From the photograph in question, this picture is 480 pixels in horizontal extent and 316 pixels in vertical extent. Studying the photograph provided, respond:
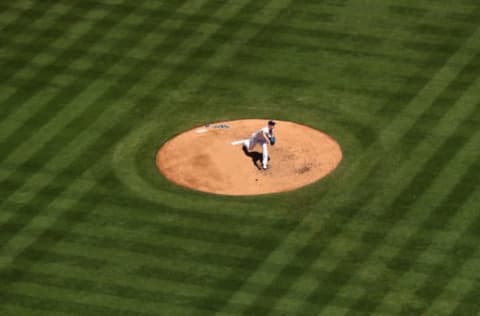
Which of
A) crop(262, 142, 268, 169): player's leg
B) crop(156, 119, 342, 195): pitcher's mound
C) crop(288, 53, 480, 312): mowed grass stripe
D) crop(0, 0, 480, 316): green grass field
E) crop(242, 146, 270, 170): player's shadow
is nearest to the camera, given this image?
crop(0, 0, 480, 316): green grass field

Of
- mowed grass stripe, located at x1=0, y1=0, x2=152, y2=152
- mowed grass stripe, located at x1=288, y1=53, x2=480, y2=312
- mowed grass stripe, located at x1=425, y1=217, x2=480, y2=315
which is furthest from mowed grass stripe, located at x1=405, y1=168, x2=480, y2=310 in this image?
mowed grass stripe, located at x1=0, y1=0, x2=152, y2=152

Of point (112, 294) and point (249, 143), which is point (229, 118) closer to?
point (249, 143)

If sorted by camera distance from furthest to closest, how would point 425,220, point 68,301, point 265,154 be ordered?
1. point 265,154
2. point 425,220
3. point 68,301

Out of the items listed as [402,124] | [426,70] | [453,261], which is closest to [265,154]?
[402,124]

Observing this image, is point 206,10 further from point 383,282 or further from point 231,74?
point 383,282

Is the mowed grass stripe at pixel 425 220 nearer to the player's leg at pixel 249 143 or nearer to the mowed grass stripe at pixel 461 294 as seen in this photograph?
the mowed grass stripe at pixel 461 294

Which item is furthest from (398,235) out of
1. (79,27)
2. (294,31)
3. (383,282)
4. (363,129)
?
(79,27)

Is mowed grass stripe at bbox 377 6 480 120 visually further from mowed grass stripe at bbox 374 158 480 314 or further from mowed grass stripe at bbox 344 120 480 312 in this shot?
mowed grass stripe at bbox 374 158 480 314
